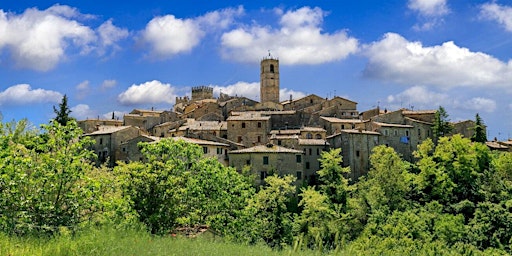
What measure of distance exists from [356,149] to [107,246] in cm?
5431

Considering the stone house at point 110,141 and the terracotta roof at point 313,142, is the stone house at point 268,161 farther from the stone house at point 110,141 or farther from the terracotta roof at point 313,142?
the stone house at point 110,141

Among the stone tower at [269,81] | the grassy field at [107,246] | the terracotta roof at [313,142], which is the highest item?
the stone tower at [269,81]

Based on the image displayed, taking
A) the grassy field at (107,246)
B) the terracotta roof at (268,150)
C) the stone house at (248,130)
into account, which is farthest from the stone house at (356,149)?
the grassy field at (107,246)

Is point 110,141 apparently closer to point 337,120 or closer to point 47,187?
point 337,120

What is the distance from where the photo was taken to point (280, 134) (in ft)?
217

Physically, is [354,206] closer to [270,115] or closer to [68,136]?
[270,115]

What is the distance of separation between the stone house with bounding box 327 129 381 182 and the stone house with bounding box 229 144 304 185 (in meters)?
7.29

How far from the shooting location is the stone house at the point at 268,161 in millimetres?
56062

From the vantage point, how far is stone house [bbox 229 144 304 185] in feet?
184

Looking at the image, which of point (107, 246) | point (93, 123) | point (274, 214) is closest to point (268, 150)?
point (274, 214)

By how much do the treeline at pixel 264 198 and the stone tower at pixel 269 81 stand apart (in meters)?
44.6

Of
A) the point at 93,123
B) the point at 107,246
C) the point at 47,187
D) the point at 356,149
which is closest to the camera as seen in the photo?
the point at 107,246

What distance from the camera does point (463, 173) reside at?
54531mm

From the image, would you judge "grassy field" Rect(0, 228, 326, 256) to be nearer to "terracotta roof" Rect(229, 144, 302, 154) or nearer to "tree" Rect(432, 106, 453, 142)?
"terracotta roof" Rect(229, 144, 302, 154)
